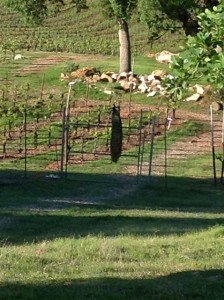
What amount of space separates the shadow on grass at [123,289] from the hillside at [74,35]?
4036cm

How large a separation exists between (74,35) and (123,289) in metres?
54.7

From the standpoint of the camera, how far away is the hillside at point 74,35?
174ft

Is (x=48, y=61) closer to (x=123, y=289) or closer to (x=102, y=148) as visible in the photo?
(x=102, y=148)

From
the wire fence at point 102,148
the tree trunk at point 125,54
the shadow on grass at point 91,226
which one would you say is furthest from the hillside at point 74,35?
Result: the shadow on grass at point 91,226

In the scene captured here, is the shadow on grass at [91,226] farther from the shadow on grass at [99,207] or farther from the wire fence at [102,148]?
the wire fence at [102,148]

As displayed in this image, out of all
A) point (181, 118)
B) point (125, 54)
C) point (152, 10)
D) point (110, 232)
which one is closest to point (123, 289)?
point (110, 232)

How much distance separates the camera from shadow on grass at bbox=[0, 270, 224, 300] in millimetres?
7719

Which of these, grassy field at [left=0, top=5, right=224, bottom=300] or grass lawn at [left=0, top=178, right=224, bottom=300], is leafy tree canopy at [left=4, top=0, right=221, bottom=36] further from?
grass lawn at [left=0, top=178, right=224, bottom=300]

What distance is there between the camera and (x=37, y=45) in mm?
Result: 53875

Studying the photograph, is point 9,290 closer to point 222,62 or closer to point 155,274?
point 155,274

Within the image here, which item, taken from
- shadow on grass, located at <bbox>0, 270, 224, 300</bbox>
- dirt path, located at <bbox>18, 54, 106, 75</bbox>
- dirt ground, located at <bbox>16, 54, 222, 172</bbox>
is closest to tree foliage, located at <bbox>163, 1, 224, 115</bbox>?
shadow on grass, located at <bbox>0, 270, 224, 300</bbox>

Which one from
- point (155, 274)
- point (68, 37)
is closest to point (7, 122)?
point (155, 274)

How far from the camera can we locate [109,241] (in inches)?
480

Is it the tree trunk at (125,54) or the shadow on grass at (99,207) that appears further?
the tree trunk at (125,54)
